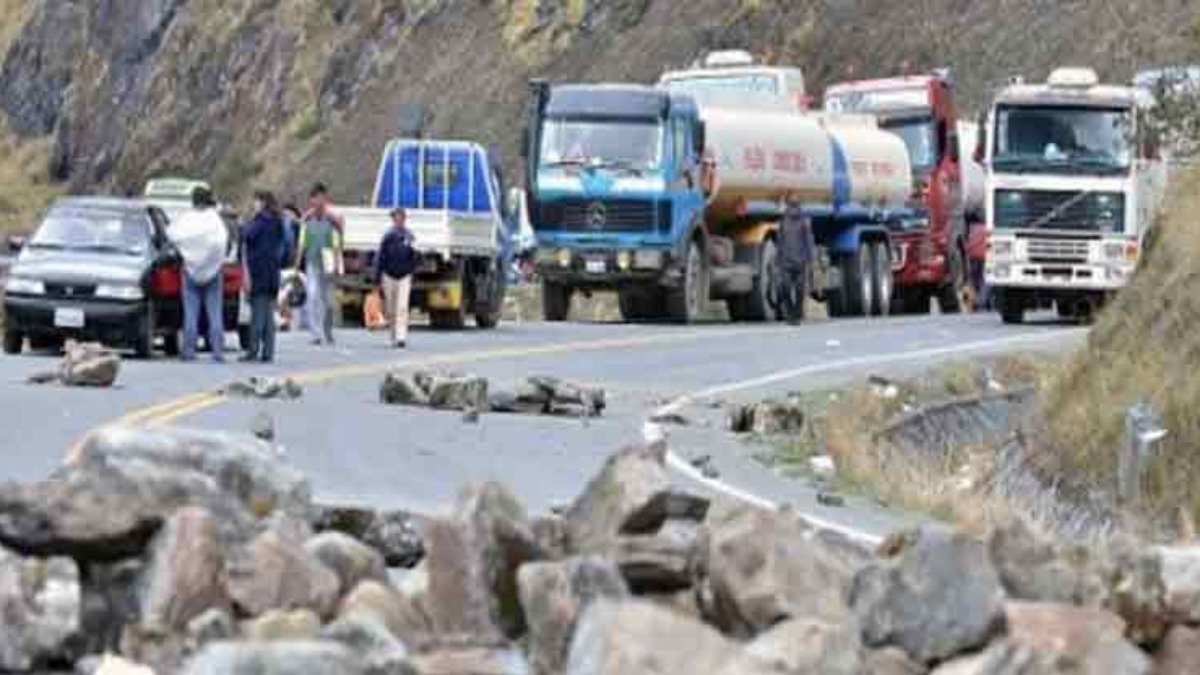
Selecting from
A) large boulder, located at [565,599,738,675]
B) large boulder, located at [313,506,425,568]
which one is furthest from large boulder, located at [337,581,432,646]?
large boulder, located at [313,506,425,568]

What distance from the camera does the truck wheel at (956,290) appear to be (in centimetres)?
5816

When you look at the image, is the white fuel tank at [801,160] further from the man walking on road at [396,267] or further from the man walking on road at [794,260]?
the man walking on road at [396,267]

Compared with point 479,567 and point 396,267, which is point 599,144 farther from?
point 479,567

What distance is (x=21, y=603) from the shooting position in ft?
32.3

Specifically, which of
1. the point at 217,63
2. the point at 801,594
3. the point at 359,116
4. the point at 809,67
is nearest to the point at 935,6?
the point at 809,67

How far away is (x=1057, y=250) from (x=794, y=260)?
13.4ft

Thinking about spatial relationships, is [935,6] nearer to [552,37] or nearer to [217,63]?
[552,37]

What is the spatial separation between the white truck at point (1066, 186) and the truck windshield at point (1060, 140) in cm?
1

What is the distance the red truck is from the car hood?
24606 mm

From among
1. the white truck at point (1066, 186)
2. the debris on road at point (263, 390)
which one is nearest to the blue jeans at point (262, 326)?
the debris on road at point (263, 390)

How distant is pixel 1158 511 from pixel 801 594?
1139 centimetres

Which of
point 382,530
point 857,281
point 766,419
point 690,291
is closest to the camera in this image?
point 382,530

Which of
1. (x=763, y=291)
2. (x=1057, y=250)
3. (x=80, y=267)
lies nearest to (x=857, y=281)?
(x=763, y=291)

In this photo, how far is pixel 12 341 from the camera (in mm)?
33312
